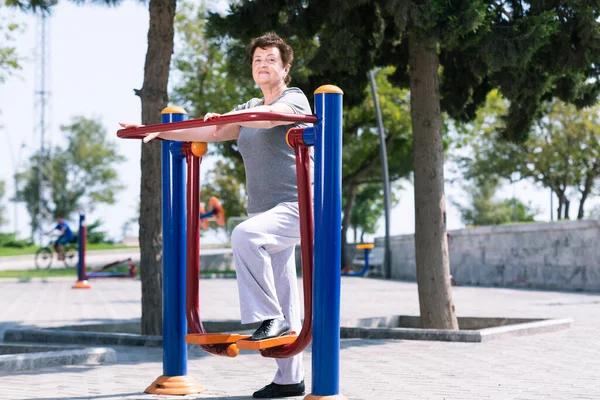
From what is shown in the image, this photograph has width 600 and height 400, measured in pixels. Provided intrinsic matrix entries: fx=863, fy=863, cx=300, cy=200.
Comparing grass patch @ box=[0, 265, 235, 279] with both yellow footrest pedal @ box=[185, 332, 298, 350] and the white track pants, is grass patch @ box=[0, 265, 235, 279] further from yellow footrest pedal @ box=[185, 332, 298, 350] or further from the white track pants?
→ the white track pants

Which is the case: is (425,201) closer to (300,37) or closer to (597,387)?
(300,37)

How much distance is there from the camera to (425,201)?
28.3 feet

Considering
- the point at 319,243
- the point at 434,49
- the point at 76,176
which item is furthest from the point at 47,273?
the point at 76,176

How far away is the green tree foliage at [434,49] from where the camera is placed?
7672 millimetres

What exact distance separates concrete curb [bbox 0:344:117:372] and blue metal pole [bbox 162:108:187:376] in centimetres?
170

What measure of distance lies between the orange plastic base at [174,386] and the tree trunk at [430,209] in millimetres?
4038

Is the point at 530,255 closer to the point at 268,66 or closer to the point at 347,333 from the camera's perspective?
the point at 347,333

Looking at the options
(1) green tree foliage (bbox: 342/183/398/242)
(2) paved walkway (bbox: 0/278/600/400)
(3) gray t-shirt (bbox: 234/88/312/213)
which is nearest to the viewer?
(3) gray t-shirt (bbox: 234/88/312/213)

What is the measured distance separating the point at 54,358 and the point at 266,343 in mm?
2936

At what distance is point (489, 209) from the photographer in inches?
2965

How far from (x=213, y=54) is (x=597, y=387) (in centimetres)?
2762

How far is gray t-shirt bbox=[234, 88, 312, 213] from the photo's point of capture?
462 cm

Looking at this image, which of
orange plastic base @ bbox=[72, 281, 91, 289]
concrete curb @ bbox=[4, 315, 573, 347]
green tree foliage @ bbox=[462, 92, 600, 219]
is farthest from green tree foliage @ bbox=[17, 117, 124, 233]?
concrete curb @ bbox=[4, 315, 573, 347]

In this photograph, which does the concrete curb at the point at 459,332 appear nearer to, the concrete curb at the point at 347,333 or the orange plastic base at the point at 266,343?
the concrete curb at the point at 347,333
